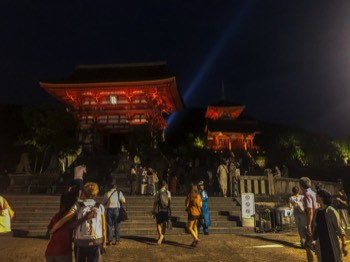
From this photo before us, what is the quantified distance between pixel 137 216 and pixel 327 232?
7.93 meters

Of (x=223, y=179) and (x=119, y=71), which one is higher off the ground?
(x=119, y=71)

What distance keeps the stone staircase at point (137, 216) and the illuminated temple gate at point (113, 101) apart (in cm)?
1454

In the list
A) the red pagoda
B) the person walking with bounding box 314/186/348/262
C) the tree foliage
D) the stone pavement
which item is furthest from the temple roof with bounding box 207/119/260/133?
the person walking with bounding box 314/186/348/262

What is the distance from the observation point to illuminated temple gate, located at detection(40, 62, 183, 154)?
27.0 m

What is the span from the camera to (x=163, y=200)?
312 inches

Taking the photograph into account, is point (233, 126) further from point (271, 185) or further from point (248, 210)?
point (248, 210)

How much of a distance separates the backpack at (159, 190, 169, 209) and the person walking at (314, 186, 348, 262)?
14.1 feet

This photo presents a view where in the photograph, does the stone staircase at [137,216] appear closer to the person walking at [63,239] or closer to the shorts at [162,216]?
the shorts at [162,216]

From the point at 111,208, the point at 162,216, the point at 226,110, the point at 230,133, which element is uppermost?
the point at 226,110

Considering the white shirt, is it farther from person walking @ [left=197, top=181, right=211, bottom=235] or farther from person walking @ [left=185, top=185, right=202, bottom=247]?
person walking @ [left=197, top=181, right=211, bottom=235]

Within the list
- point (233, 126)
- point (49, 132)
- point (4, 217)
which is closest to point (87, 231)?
point (4, 217)

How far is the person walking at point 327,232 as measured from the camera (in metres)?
4.12

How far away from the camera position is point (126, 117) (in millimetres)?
29203

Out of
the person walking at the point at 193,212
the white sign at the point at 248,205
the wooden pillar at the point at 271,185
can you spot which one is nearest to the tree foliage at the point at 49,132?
the wooden pillar at the point at 271,185
